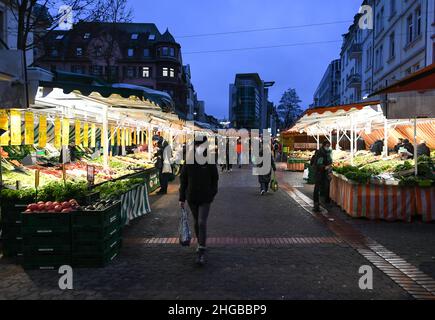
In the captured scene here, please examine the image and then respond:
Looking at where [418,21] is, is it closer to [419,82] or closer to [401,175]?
[401,175]

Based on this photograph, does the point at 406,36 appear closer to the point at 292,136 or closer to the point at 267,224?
the point at 292,136

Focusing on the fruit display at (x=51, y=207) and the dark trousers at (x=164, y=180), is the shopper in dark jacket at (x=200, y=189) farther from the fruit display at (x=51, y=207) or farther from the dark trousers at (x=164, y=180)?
the dark trousers at (x=164, y=180)

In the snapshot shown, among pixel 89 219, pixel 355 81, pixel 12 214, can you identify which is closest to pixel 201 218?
pixel 89 219

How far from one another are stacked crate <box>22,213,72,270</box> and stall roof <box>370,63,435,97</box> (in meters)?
5.24

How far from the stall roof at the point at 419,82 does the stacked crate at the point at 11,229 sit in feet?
19.8

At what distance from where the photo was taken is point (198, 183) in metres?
6.28

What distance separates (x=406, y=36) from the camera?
26266 millimetres

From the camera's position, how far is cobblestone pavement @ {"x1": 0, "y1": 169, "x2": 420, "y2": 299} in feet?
15.9

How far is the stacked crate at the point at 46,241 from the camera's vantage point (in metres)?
5.86

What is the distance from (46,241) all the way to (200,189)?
7.57 ft

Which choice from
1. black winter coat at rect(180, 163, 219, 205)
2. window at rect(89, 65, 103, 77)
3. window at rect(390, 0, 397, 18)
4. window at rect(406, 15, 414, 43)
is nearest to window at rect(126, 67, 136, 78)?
window at rect(89, 65, 103, 77)

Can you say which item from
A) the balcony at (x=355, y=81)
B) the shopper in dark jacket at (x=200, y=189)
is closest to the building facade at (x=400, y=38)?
the balcony at (x=355, y=81)

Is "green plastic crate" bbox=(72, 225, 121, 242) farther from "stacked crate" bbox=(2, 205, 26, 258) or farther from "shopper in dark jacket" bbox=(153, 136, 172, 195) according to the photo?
"shopper in dark jacket" bbox=(153, 136, 172, 195)
